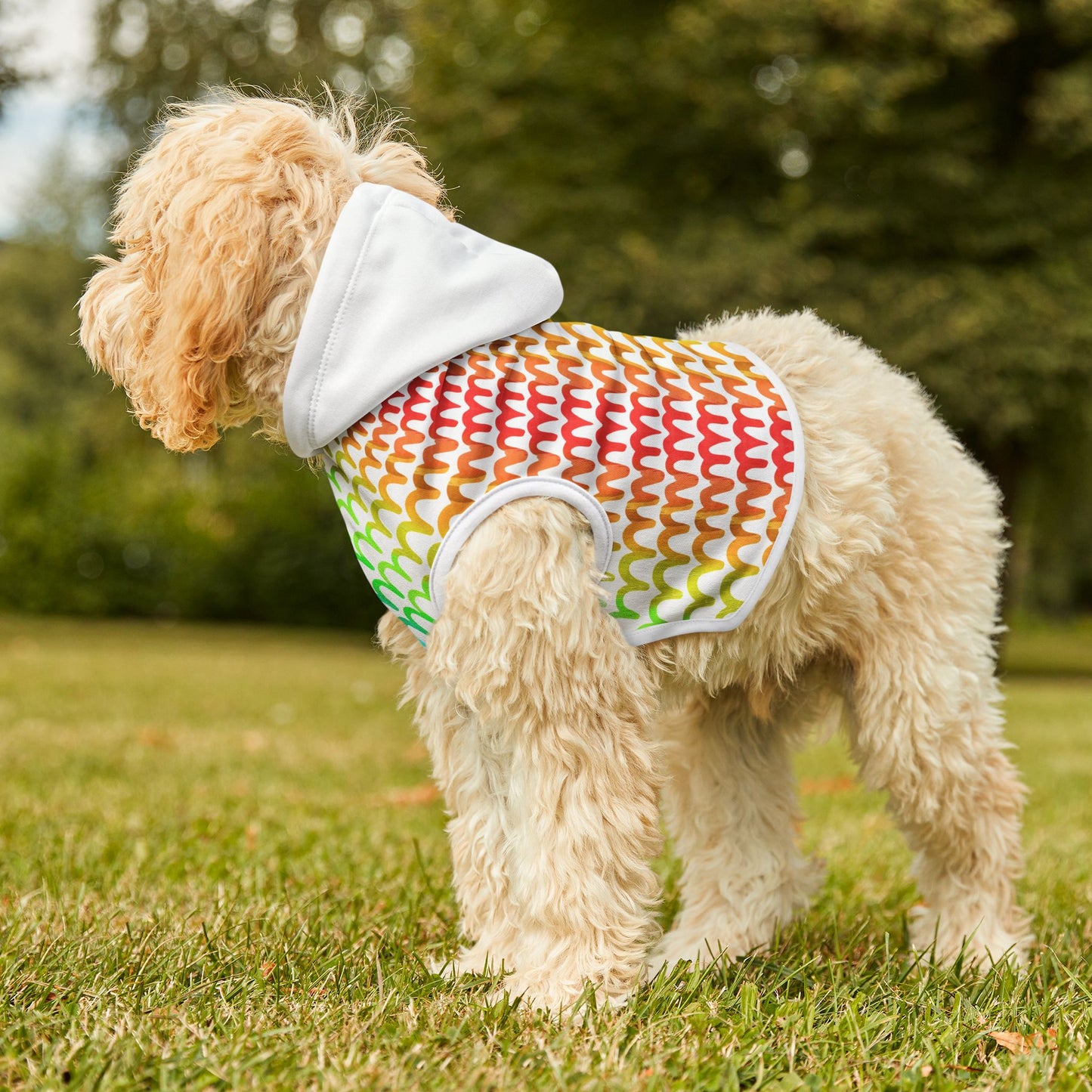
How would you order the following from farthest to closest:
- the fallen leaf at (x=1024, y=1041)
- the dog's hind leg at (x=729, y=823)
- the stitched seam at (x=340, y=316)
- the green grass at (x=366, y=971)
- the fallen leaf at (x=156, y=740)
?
the fallen leaf at (x=156, y=740), the dog's hind leg at (x=729, y=823), the stitched seam at (x=340, y=316), the fallen leaf at (x=1024, y=1041), the green grass at (x=366, y=971)

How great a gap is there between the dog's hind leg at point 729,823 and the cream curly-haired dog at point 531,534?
0.87ft

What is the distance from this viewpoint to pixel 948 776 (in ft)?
10.1

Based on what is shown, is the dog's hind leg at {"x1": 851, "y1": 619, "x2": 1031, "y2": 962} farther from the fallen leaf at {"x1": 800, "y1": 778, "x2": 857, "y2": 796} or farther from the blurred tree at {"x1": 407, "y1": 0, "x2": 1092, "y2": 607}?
the blurred tree at {"x1": 407, "y1": 0, "x2": 1092, "y2": 607}

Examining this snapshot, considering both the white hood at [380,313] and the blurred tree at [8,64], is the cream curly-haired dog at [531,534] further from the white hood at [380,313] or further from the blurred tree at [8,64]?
the blurred tree at [8,64]

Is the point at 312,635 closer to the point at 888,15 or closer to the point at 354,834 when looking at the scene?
the point at 888,15

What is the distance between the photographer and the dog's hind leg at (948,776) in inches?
117

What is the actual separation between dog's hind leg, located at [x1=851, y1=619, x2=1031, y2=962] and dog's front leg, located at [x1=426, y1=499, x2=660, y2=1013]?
710 mm

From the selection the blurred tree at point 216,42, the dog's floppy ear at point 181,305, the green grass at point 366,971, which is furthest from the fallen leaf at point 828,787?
the blurred tree at point 216,42

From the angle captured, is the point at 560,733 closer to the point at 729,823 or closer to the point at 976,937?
the point at 729,823

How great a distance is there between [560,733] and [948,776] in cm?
117

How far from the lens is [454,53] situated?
16.0 metres

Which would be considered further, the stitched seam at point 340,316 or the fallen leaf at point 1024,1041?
the stitched seam at point 340,316

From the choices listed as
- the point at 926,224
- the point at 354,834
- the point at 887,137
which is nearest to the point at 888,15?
the point at 887,137

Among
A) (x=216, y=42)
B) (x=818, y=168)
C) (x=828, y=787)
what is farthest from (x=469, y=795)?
(x=216, y=42)
